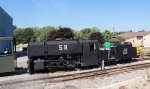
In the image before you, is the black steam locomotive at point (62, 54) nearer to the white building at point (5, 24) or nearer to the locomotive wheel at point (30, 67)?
the locomotive wheel at point (30, 67)

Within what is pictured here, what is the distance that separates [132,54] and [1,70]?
522 inches

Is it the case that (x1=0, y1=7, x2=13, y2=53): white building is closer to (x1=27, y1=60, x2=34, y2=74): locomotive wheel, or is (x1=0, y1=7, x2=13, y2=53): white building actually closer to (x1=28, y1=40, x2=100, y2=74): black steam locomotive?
(x1=28, y1=40, x2=100, y2=74): black steam locomotive

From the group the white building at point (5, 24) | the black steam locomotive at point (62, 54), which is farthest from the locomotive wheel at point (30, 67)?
the white building at point (5, 24)

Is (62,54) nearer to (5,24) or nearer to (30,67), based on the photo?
(30,67)

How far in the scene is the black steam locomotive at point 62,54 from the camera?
81.8 feet

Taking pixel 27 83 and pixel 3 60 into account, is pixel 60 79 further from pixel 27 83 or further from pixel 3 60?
pixel 3 60

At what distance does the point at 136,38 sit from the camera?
341ft

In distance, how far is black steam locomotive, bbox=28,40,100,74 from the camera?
81.8ft

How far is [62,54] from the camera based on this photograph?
25906 millimetres

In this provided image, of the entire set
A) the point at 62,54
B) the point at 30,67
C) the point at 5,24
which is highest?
the point at 5,24

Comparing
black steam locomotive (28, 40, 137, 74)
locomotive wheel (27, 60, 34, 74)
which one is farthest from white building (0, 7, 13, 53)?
locomotive wheel (27, 60, 34, 74)

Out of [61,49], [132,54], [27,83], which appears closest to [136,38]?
[132,54]

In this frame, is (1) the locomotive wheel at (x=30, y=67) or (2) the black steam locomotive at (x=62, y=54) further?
(2) the black steam locomotive at (x=62, y=54)

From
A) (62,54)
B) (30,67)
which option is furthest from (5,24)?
(30,67)
